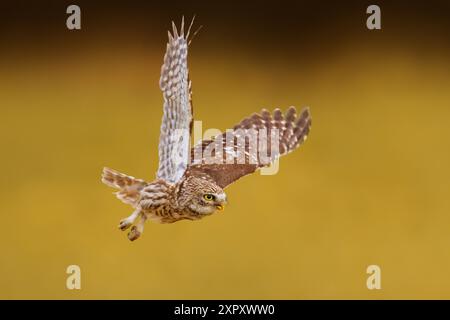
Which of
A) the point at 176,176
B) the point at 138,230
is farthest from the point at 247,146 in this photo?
the point at 138,230

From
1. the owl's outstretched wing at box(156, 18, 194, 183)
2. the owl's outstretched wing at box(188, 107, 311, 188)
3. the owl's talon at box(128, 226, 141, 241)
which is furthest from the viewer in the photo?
the owl's outstretched wing at box(188, 107, 311, 188)

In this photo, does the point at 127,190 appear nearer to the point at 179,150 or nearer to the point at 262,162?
the point at 179,150

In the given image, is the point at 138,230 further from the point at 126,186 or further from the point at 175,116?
the point at 175,116

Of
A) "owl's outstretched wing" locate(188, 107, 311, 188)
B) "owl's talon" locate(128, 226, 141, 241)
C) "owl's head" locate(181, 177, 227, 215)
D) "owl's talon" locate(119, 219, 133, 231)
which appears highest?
"owl's outstretched wing" locate(188, 107, 311, 188)

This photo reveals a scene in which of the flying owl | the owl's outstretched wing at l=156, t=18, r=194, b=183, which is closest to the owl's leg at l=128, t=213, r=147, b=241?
the flying owl

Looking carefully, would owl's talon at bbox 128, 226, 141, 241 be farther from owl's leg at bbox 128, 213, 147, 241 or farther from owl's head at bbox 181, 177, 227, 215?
owl's head at bbox 181, 177, 227, 215

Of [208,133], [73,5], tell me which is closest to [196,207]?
[208,133]
